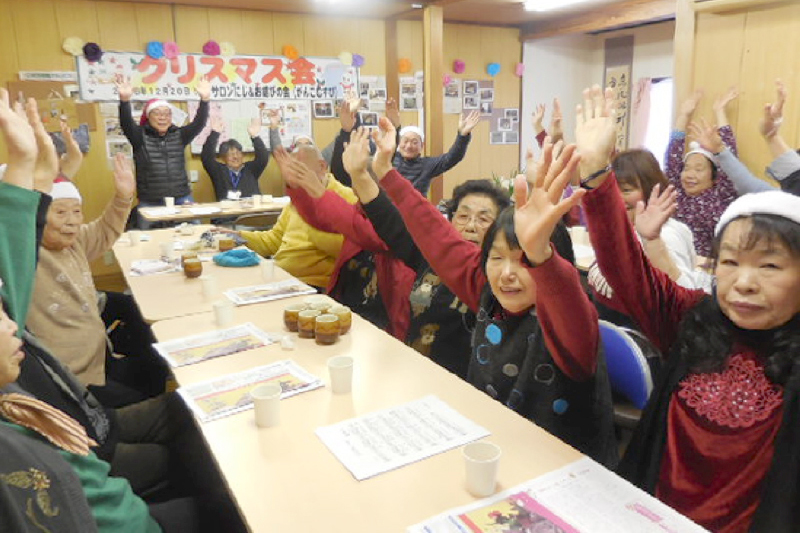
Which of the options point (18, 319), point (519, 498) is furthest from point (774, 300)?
point (18, 319)

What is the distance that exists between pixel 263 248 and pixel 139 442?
5.82 ft

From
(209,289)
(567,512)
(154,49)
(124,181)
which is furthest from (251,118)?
(567,512)

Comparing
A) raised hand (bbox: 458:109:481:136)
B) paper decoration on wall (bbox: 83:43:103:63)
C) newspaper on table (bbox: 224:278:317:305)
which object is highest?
paper decoration on wall (bbox: 83:43:103:63)

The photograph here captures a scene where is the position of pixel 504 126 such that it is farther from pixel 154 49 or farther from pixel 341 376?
pixel 341 376

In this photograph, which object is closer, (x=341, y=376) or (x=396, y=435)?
(x=396, y=435)

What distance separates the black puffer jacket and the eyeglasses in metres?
4.41

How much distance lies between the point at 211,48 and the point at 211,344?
539 cm

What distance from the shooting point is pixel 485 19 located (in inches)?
298

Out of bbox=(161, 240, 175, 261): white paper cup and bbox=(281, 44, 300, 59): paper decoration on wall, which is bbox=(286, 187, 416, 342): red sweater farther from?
bbox=(281, 44, 300, 59): paper decoration on wall

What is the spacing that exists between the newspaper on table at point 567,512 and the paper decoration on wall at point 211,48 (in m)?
6.40

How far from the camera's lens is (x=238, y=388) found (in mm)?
1608

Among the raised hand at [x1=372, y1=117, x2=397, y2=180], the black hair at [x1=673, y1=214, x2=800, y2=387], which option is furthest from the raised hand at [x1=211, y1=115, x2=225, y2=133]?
the black hair at [x1=673, y1=214, x2=800, y2=387]

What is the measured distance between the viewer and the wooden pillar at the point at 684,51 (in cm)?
415

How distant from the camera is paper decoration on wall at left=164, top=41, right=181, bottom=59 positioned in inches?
244
